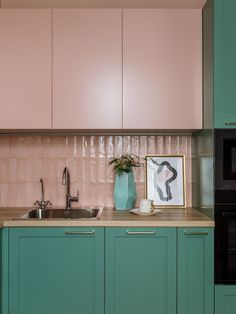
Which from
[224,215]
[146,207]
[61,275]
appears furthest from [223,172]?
[61,275]

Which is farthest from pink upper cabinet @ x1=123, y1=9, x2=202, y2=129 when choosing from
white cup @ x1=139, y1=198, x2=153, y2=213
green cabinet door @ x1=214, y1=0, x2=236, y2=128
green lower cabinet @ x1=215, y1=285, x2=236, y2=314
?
green lower cabinet @ x1=215, y1=285, x2=236, y2=314

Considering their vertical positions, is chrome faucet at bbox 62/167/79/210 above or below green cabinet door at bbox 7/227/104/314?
above

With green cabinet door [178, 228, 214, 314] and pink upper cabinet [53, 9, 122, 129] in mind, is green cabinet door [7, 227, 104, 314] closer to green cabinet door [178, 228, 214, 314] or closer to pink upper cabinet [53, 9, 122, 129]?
green cabinet door [178, 228, 214, 314]

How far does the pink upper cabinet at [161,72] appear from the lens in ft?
7.72

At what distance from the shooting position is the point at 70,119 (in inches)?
93.0

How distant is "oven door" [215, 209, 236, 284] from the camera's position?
2.11m

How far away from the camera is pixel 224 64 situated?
7.03ft

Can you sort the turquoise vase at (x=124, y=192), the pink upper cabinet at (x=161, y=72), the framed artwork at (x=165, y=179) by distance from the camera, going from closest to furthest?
1. the pink upper cabinet at (x=161, y=72)
2. the turquoise vase at (x=124, y=192)
3. the framed artwork at (x=165, y=179)

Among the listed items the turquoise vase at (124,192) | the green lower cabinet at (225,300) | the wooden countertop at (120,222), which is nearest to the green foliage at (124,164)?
the turquoise vase at (124,192)

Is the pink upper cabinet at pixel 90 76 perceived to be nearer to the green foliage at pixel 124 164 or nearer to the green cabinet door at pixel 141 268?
the green foliage at pixel 124 164

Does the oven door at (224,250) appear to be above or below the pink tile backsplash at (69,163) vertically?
below

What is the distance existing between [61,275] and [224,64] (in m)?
1.62

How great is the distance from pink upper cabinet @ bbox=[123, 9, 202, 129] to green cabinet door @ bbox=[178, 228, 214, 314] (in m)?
0.72

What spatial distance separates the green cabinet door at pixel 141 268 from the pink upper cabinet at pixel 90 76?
745mm
